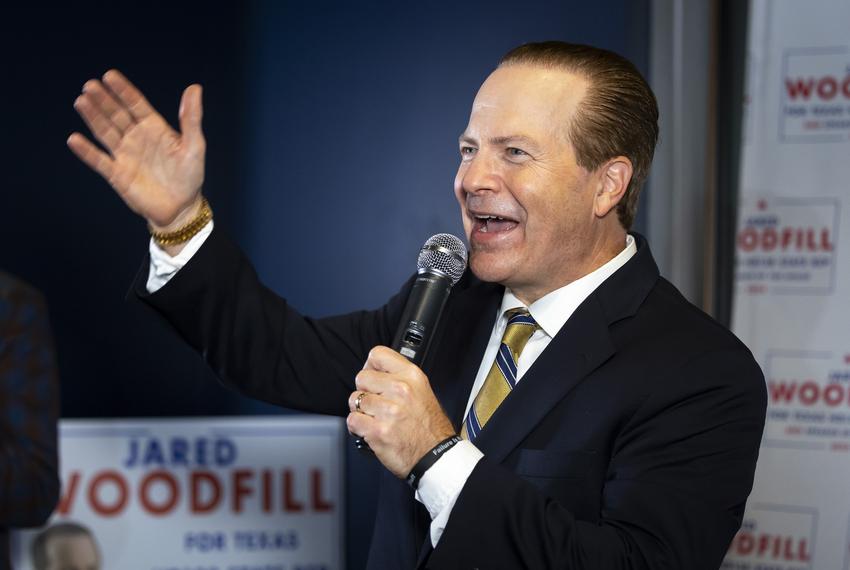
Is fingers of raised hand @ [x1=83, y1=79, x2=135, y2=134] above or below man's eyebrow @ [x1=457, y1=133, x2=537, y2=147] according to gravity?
above

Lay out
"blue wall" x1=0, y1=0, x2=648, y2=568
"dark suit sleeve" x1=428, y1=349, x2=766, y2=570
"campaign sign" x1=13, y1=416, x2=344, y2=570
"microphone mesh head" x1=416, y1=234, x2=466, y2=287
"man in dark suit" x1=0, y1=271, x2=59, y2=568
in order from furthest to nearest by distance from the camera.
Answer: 1. "blue wall" x1=0, y1=0, x2=648, y2=568
2. "campaign sign" x1=13, y1=416, x2=344, y2=570
3. "man in dark suit" x1=0, y1=271, x2=59, y2=568
4. "microphone mesh head" x1=416, y1=234, x2=466, y2=287
5. "dark suit sleeve" x1=428, y1=349, x2=766, y2=570

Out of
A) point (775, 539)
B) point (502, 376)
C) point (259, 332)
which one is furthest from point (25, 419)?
point (775, 539)

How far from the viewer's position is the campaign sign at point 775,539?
2.69 meters

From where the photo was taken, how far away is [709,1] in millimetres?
2965

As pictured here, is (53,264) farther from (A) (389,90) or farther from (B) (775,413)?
(B) (775,413)

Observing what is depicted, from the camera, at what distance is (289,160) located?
2939 mm

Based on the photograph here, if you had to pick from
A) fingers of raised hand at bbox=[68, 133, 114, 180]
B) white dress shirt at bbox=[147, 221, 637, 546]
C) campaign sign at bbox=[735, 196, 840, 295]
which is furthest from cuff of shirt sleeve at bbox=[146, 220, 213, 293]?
campaign sign at bbox=[735, 196, 840, 295]

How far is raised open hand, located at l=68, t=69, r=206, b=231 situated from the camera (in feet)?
4.76

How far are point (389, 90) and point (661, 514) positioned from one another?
1939mm

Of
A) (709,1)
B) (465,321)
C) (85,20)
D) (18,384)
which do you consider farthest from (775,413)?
(85,20)

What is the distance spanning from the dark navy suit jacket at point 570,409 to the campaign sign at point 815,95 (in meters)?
1.32

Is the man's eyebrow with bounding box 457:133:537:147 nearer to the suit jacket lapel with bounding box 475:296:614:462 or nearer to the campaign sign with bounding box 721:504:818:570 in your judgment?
the suit jacket lapel with bounding box 475:296:614:462

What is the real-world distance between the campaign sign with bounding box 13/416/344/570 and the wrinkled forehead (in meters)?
1.50

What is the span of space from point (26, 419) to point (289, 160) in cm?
122
